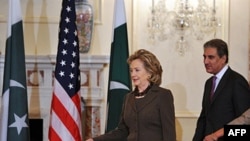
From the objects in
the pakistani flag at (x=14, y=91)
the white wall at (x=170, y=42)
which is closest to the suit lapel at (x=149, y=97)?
the pakistani flag at (x=14, y=91)

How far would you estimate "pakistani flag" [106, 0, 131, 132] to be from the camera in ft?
13.7

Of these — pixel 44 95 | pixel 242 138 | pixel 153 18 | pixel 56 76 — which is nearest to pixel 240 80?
pixel 242 138

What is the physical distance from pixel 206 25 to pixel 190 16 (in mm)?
194

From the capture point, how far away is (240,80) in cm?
319

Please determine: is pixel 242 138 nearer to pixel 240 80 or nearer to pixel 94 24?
pixel 240 80

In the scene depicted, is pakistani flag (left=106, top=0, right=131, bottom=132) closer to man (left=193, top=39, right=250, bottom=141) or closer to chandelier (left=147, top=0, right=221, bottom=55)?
chandelier (left=147, top=0, right=221, bottom=55)

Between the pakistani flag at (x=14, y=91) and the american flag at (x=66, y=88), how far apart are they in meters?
→ 0.26

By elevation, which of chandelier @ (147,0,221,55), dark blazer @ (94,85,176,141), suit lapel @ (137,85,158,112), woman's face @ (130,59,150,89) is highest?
chandelier @ (147,0,221,55)

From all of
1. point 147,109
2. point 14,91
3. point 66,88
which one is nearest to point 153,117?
point 147,109

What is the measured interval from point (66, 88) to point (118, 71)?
495 mm

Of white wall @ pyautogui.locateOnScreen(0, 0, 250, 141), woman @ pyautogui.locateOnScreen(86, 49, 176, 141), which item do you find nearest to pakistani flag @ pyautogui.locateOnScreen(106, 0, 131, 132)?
white wall @ pyautogui.locateOnScreen(0, 0, 250, 141)

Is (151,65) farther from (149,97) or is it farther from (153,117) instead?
(153,117)

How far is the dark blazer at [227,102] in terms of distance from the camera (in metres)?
3.15

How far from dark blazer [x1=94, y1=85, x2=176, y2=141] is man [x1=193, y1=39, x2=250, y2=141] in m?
0.49
